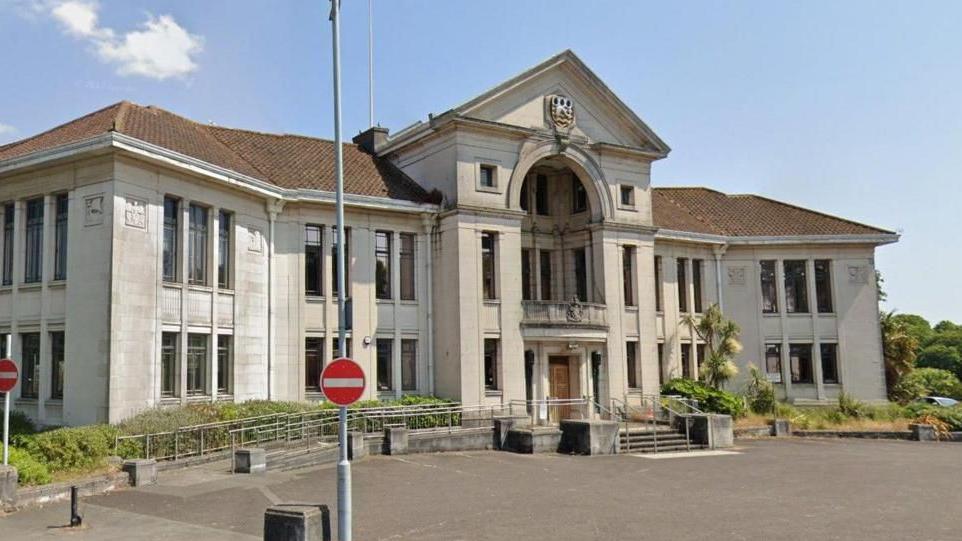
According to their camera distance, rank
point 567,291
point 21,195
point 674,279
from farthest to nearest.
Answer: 1. point 674,279
2. point 567,291
3. point 21,195

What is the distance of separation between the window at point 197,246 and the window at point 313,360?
4265 mm

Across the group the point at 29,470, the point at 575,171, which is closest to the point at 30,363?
the point at 29,470

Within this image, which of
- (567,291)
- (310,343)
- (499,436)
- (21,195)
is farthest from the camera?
(567,291)

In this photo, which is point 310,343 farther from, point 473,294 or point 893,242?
point 893,242

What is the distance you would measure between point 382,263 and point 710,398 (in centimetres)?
1290

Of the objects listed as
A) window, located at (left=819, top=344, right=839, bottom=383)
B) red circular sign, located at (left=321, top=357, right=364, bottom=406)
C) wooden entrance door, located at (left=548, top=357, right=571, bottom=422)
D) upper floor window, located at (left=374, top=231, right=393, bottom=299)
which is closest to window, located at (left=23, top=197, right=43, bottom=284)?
upper floor window, located at (left=374, top=231, right=393, bottom=299)

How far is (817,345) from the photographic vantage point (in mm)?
35656

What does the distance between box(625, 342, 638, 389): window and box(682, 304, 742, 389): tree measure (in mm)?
3285

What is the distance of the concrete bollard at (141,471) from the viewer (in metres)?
16.1

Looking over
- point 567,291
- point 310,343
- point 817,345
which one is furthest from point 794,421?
point 310,343

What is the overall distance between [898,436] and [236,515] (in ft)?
78.1

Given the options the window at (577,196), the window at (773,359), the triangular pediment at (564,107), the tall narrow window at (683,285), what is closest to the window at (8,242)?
the triangular pediment at (564,107)

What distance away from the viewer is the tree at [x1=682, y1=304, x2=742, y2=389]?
32125mm

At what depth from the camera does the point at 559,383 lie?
97.3 feet
